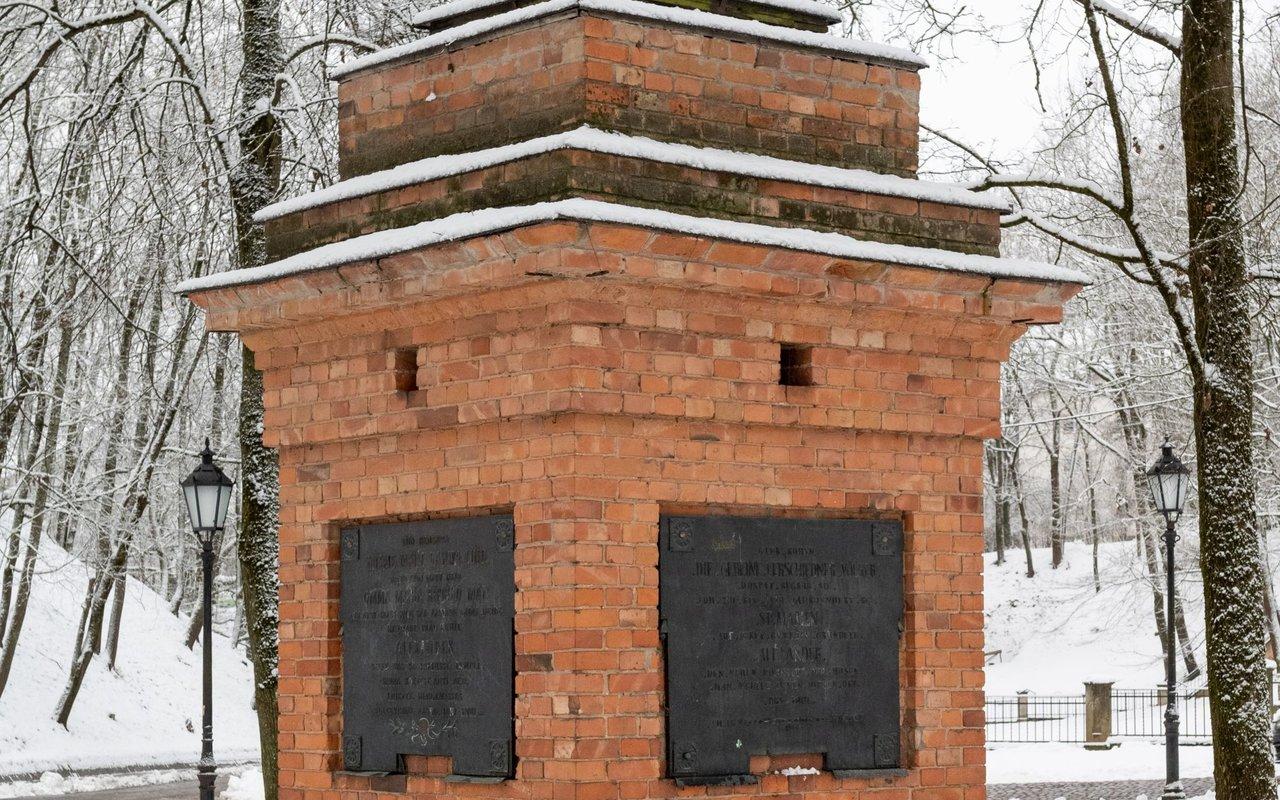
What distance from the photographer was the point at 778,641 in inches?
218

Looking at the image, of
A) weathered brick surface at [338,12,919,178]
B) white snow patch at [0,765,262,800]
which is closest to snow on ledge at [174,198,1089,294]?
weathered brick surface at [338,12,919,178]

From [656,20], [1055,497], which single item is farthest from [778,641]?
[1055,497]

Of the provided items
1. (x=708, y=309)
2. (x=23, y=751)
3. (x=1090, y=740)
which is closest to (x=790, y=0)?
(x=708, y=309)

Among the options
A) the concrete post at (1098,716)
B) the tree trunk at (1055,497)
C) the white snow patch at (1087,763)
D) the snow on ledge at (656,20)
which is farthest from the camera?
the tree trunk at (1055,497)

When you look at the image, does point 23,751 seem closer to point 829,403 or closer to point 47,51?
point 47,51

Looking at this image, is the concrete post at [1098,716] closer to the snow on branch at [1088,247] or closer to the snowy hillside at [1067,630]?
the snowy hillside at [1067,630]

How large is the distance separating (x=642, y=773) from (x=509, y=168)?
6.30ft

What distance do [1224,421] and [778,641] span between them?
549cm

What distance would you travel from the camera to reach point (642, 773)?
17.0 feet

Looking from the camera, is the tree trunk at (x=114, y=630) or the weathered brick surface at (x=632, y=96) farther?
the tree trunk at (x=114, y=630)

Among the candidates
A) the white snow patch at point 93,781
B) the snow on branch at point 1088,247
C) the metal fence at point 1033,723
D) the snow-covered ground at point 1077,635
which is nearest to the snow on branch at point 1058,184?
the snow on branch at point 1088,247

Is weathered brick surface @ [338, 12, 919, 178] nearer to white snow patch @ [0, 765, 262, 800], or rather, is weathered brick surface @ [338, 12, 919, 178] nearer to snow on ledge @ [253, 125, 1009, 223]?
snow on ledge @ [253, 125, 1009, 223]

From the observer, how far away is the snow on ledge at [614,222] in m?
4.96

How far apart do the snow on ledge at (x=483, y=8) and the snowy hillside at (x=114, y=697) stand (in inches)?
831
